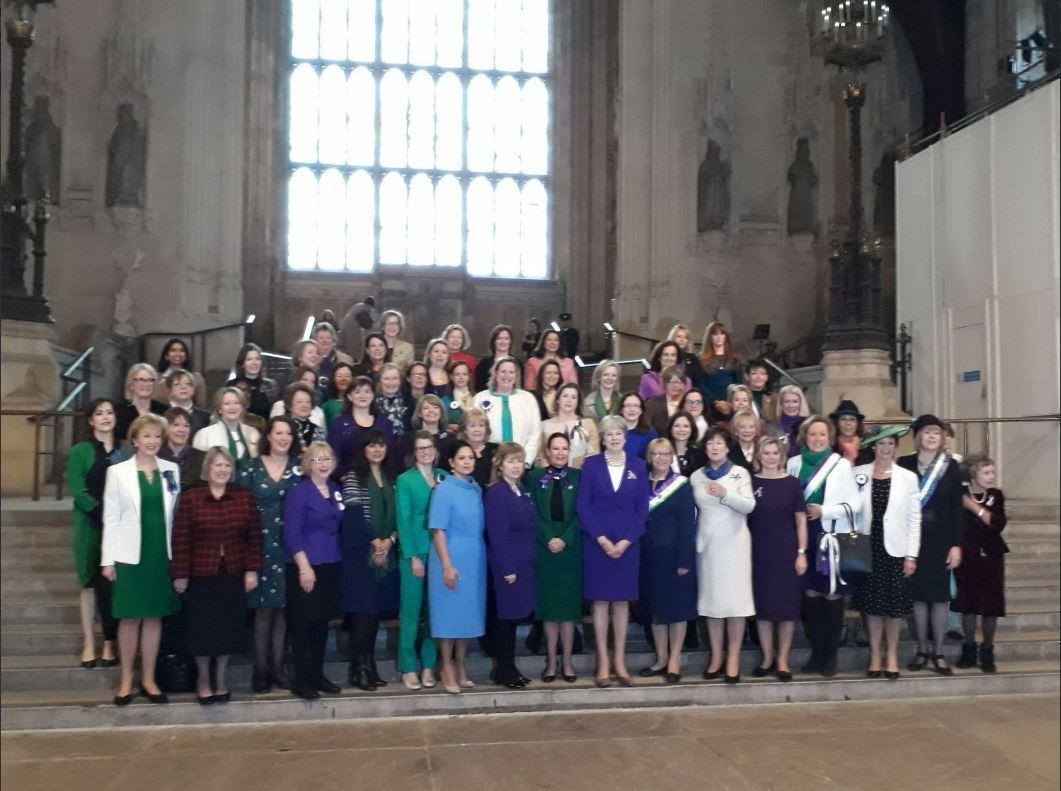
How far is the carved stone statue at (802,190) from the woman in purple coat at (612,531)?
10.9 m

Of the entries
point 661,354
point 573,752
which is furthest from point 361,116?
point 573,752

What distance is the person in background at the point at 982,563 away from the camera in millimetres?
5891

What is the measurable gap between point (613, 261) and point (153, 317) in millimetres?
7427

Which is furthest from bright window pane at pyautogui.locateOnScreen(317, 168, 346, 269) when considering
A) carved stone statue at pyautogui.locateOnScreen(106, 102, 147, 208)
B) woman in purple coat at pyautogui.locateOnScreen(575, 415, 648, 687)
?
woman in purple coat at pyautogui.locateOnScreen(575, 415, 648, 687)

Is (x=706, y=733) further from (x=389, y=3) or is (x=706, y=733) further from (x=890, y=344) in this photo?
(x=389, y=3)

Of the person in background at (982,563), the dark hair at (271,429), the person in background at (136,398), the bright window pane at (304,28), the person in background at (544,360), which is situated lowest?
the person in background at (982,563)

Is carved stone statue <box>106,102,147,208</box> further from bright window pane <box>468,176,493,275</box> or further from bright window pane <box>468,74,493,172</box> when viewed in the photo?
bright window pane <box>468,74,493,172</box>

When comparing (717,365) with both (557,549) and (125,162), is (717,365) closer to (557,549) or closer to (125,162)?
(557,549)

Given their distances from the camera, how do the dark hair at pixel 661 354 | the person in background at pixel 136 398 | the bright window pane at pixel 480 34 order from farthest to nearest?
the bright window pane at pixel 480 34 → the dark hair at pixel 661 354 → the person in background at pixel 136 398

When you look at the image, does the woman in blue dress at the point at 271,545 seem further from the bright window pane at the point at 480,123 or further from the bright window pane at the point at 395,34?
the bright window pane at the point at 395,34

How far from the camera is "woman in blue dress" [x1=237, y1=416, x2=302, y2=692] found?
17.0ft

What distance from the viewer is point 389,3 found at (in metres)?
17.7

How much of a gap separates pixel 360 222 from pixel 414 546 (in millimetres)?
12851

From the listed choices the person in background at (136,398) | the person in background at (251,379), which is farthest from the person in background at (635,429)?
the person in background at (136,398)
